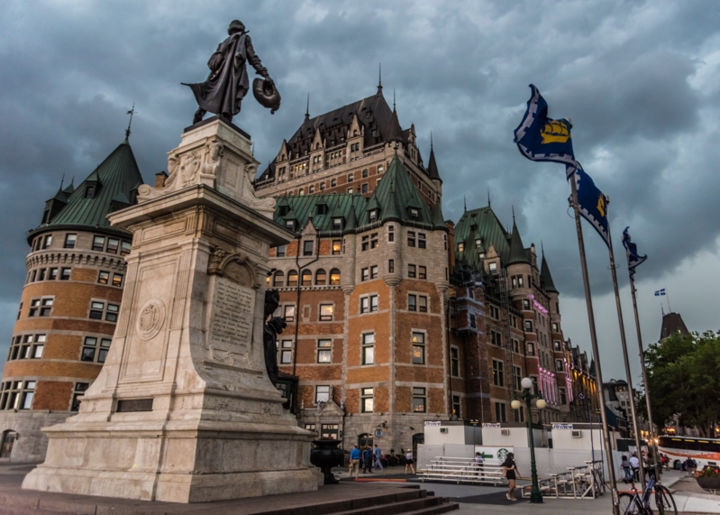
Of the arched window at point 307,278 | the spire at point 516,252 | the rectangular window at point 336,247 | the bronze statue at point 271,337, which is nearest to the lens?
the bronze statue at point 271,337

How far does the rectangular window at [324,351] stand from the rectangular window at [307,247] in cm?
833

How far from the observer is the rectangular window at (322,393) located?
1698 inches

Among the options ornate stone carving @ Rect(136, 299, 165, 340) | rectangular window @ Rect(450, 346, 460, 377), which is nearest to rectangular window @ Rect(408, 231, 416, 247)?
rectangular window @ Rect(450, 346, 460, 377)

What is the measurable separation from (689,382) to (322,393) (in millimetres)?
34646

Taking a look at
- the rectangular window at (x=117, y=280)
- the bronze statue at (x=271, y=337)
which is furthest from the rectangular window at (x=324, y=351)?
the bronze statue at (x=271, y=337)

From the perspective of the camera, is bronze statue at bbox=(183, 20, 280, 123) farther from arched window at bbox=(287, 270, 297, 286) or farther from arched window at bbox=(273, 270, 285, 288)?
arched window at bbox=(273, 270, 285, 288)

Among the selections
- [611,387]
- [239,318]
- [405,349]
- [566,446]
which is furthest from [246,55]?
[611,387]

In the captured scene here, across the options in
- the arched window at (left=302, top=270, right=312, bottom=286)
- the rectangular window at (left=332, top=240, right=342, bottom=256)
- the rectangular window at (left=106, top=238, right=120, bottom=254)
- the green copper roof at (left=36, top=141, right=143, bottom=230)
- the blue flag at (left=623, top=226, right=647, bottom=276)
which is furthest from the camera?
the rectangular window at (left=332, top=240, right=342, bottom=256)

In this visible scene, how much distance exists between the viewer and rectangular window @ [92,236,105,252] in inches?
1592

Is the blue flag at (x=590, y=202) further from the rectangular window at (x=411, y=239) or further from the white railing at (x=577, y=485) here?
the rectangular window at (x=411, y=239)

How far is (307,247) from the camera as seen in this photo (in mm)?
47469

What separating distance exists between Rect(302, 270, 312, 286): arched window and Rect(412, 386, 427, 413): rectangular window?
44.5 ft

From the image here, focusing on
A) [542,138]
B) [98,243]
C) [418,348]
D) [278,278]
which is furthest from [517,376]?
[542,138]

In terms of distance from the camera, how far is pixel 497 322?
5431 cm
